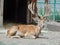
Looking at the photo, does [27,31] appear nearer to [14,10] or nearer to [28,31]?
[28,31]

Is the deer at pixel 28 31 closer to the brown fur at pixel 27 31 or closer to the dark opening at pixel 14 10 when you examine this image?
the brown fur at pixel 27 31

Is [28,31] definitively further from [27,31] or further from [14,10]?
[14,10]

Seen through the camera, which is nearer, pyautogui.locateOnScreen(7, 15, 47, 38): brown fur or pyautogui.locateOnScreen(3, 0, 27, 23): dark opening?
pyautogui.locateOnScreen(7, 15, 47, 38): brown fur

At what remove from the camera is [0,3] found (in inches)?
535

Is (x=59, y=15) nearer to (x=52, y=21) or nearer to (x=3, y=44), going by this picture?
(x=52, y=21)

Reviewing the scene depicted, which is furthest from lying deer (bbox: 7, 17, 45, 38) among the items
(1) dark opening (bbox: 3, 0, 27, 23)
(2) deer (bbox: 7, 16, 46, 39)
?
(1) dark opening (bbox: 3, 0, 27, 23)

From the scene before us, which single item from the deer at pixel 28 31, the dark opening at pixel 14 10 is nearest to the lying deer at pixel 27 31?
the deer at pixel 28 31

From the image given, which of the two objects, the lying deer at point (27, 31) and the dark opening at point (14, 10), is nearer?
the lying deer at point (27, 31)

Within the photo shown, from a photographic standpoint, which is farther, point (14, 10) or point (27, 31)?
point (14, 10)

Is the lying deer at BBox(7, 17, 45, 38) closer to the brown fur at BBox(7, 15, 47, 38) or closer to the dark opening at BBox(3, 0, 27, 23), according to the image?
the brown fur at BBox(7, 15, 47, 38)

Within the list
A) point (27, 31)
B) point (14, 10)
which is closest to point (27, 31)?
point (27, 31)

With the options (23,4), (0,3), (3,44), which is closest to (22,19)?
(23,4)

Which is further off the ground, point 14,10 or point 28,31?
point 14,10

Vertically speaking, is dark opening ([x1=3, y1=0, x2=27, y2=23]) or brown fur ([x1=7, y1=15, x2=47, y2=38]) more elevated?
dark opening ([x1=3, y1=0, x2=27, y2=23])
